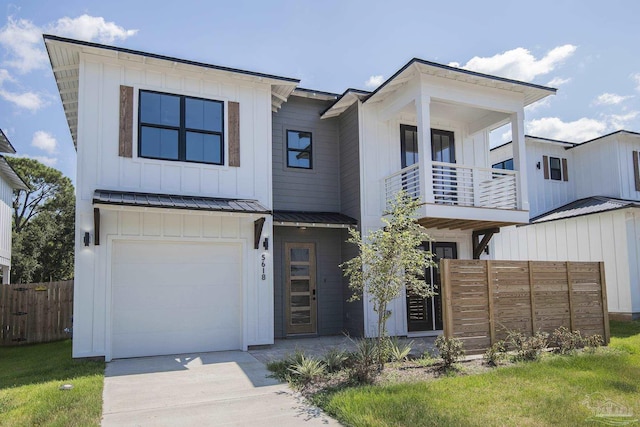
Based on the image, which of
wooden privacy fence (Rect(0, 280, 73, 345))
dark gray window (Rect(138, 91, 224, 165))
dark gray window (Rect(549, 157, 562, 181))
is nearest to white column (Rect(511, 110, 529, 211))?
dark gray window (Rect(549, 157, 562, 181))

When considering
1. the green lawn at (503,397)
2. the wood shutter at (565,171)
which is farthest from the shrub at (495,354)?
the wood shutter at (565,171)

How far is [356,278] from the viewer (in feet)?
26.1

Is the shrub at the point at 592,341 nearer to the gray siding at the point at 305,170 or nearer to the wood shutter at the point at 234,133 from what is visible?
the gray siding at the point at 305,170

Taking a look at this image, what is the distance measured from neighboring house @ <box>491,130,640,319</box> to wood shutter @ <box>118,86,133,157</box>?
33.6ft

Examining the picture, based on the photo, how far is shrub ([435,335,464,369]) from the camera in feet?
25.1

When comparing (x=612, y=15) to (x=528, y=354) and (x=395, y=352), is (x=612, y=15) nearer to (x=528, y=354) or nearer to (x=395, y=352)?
(x=528, y=354)

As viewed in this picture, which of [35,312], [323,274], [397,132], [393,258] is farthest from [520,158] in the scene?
[35,312]

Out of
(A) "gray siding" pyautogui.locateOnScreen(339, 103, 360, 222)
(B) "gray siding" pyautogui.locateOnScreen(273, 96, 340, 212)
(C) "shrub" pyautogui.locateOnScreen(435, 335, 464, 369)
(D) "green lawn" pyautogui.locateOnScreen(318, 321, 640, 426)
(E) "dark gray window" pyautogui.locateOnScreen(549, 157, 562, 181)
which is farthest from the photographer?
(E) "dark gray window" pyautogui.locateOnScreen(549, 157, 562, 181)

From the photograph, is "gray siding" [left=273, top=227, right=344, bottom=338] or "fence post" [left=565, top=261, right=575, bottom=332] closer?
"fence post" [left=565, top=261, right=575, bottom=332]

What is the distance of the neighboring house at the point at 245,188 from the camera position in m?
9.20

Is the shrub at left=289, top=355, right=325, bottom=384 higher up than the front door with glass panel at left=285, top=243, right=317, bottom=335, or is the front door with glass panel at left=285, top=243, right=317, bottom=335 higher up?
the front door with glass panel at left=285, top=243, right=317, bottom=335

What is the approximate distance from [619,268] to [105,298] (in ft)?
44.3

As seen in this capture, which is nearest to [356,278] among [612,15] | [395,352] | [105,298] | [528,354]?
[395,352]

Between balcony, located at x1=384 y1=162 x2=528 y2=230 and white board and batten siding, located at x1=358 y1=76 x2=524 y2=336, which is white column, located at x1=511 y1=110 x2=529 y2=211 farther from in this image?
white board and batten siding, located at x1=358 y1=76 x2=524 y2=336
